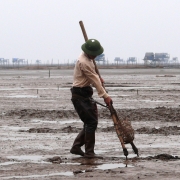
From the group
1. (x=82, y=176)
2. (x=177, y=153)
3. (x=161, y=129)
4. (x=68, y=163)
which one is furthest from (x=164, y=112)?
(x=82, y=176)

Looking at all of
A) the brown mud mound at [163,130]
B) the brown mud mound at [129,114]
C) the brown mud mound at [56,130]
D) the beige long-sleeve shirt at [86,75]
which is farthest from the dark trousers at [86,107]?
the brown mud mound at [129,114]

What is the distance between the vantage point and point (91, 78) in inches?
424

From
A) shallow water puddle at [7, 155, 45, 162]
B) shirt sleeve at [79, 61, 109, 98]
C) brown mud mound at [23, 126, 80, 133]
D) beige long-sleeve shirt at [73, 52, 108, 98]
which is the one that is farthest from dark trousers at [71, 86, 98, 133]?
brown mud mound at [23, 126, 80, 133]

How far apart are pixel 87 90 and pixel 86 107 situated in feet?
0.99

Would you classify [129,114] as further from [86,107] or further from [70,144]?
[86,107]

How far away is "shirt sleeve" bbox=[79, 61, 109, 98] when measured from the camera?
1073 cm

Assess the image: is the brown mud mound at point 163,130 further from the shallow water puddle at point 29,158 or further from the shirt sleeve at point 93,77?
the shallow water puddle at point 29,158

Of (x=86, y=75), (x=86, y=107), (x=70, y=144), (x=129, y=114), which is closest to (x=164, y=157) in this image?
(x=86, y=107)

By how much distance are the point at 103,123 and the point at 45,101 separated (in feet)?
29.3

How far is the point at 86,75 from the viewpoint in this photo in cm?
1084

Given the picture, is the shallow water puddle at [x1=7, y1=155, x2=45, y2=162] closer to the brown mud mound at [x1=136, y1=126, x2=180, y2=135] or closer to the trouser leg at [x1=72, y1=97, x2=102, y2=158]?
the trouser leg at [x1=72, y1=97, x2=102, y2=158]

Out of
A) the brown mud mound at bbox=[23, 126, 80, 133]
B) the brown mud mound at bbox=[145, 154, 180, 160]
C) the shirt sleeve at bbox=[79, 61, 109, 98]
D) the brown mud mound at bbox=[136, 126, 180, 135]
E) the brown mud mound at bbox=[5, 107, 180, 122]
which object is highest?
the shirt sleeve at bbox=[79, 61, 109, 98]

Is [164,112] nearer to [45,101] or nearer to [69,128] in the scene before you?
[69,128]

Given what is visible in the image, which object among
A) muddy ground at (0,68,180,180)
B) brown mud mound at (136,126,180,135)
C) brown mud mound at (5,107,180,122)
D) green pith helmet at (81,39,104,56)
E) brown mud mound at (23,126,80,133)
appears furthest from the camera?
brown mud mound at (5,107,180,122)
